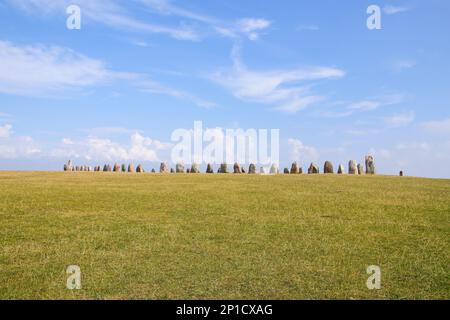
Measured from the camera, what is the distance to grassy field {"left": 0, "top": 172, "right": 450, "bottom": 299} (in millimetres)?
9883

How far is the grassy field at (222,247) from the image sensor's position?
9.88 meters

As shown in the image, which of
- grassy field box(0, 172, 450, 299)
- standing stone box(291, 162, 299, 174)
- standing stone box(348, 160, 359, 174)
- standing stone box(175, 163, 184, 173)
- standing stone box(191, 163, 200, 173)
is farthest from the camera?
standing stone box(175, 163, 184, 173)

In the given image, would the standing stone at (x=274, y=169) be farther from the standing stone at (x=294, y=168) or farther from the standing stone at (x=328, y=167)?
the standing stone at (x=328, y=167)

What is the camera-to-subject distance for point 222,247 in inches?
513

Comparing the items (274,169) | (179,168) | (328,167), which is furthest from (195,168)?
(328,167)

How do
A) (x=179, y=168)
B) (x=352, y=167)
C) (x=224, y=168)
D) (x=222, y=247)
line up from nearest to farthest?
1. (x=222, y=247)
2. (x=352, y=167)
3. (x=224, y=168)
4. (x=179, y=168)

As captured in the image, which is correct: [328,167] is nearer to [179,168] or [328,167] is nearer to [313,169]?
[313,169]

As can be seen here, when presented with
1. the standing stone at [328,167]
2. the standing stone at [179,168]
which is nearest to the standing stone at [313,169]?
the standing stone at [328,167]

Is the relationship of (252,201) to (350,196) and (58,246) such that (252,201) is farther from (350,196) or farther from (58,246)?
(58,246)

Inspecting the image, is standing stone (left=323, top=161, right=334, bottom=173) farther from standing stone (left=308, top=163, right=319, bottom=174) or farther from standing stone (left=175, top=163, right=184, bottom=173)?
→ standing stone (left=175, top=163, right=184, bottom=173)

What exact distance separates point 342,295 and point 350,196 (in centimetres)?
1663

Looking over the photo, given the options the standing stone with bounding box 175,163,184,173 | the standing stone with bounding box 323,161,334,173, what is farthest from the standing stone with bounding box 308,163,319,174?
the standing stone with bounding box 175,163,184,173

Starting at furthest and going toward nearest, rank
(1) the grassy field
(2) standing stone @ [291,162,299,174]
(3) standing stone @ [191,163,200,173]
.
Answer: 1. (3) standing stone @ [191,163,200,173]
2. (2) standing stone @ [291,162,299,174]
3. (1) the grassy field
